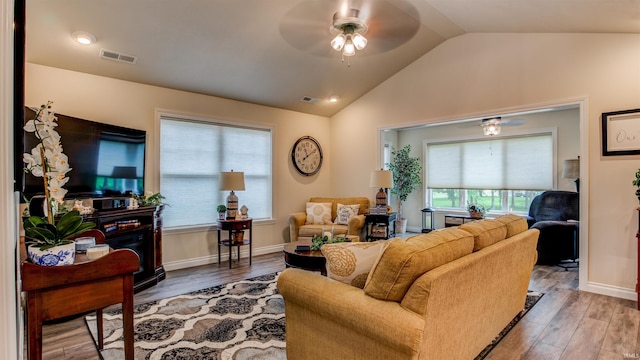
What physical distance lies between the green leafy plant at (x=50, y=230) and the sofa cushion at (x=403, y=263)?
146cm

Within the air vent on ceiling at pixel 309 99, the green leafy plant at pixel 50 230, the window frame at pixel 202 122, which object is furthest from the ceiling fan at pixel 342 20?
the green leafy plant at pixel 50 230

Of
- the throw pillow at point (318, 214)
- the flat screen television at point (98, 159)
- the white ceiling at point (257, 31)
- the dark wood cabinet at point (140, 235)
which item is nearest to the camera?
the white ceiling at point (257, 31)

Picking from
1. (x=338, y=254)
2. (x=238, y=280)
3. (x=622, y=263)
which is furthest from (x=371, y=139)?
(x=338, y=254)

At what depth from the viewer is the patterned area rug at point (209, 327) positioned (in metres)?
2.31

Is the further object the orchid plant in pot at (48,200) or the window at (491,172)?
the window at (491,172)

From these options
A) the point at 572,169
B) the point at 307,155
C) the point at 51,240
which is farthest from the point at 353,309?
the point at 572,169

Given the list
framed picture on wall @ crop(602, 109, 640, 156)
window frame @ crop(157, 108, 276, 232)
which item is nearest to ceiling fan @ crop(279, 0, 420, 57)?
window frame @ crop(157, 108, 276, 232)

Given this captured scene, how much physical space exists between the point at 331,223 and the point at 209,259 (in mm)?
2002

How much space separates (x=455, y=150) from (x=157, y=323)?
6.60 meters

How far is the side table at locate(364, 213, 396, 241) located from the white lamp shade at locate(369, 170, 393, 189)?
19.1 inches

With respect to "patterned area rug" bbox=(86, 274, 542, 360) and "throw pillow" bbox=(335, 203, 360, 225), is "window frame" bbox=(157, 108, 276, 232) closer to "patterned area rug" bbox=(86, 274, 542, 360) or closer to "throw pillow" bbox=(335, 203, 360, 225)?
"throw pillow" bbox=(335, 203, 360, 225)

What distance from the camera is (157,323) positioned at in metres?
2.75

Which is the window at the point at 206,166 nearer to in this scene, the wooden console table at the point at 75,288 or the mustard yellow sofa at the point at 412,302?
the wooden console table at the point at 75,288

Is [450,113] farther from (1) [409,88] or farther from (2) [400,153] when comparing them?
(2) [400,153]
